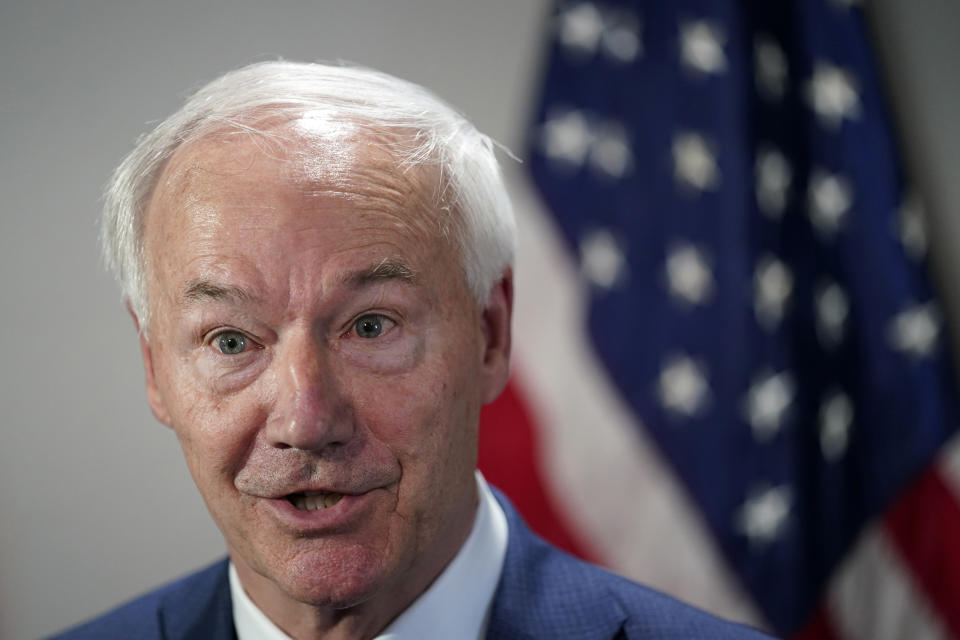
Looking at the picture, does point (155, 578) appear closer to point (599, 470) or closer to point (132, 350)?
point (132, 350)

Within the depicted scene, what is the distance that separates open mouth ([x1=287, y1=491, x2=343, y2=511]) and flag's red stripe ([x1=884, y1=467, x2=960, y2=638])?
6.06 ft

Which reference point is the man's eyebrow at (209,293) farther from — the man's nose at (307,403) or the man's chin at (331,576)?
the man's chin at (331,576)

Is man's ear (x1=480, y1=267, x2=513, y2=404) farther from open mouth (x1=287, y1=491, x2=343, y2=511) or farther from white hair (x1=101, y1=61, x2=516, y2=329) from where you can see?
open mouth (x1=287, y1=491, x2=343, y2=511)

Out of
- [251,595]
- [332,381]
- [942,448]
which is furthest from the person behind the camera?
[942,448]

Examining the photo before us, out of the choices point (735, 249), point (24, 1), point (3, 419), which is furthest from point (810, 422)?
point (24, 1)

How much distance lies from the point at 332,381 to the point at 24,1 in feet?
6.32

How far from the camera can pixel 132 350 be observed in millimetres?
2512

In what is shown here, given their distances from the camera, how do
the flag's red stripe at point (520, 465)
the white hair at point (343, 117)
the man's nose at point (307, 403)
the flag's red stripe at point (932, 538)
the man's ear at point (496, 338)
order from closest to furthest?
the man's nose at point (307, 403), the white hair at point (343, 117), the man's ear at point (496, 338), the flag's red stripe at point (932, 538), the flag's red stripe at point (520, 465)

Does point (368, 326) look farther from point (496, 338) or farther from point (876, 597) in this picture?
point (876, 597)

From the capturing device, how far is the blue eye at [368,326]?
1074 millimetres

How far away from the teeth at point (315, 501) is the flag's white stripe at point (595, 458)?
4.74ft

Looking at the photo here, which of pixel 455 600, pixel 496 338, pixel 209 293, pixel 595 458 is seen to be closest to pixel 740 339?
pixel 595 458

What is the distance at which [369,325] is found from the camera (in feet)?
3.54

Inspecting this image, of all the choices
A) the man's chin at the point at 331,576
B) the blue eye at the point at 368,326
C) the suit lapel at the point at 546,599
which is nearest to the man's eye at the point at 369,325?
the blue eye at the point at 368,326
